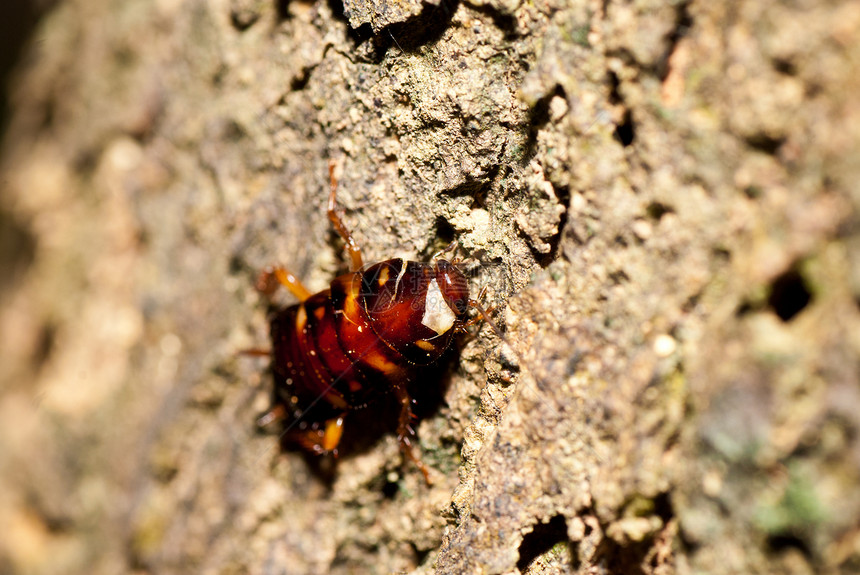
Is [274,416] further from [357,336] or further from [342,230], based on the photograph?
[342,230]

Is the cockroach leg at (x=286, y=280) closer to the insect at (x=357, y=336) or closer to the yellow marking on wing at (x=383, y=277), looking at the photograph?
the insect at (x=357, y=336)

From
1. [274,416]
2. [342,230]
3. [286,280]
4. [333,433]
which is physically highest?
[342,230]

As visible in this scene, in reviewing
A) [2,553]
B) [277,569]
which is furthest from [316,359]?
[2,553]

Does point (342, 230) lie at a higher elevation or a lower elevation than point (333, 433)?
higher

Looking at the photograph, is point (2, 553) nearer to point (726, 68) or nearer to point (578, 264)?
point (578, 264)

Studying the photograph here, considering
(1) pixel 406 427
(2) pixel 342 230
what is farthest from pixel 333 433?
(2) pixel 342 230
